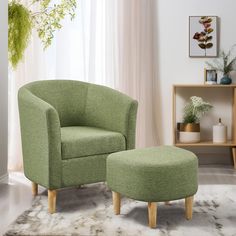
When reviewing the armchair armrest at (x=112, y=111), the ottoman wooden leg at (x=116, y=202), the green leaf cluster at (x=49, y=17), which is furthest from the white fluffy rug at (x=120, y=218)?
the green leaf cluster at (x=49, y=17)

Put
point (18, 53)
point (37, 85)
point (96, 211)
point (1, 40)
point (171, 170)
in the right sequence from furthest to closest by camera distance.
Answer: point (18, 53) → point (1, 40) → point (37, 85) → point (96, 211) → point (171, 170)

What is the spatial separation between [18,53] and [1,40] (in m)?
0.31

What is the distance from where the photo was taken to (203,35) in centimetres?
486

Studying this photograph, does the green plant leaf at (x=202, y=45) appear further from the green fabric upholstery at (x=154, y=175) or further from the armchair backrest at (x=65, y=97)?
the green fabric upholstery at (x=154, y=175)

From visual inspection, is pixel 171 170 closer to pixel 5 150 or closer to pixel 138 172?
pixel 138 172

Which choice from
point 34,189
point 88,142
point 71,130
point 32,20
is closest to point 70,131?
point 71,130

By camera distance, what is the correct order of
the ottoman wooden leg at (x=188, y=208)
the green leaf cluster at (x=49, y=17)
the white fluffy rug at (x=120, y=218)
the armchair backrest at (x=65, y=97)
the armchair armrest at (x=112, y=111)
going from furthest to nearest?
the green leaf cluster at (x=49, y=17), the armchair backrest at (x=65, y=97), the armchair armrest at (x=112, y=111), the ottoman wooden leg at (x=188, y=208), the white fluffy rug at (x=120, y=218)

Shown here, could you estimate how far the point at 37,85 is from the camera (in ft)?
12.2

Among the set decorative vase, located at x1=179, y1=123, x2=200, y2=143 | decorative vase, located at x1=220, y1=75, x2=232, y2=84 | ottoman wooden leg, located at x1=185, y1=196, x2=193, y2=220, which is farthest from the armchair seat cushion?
decorative vase, located at x1=220, y1=75, x2=232, y2=84

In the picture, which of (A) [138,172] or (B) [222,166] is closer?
(A) [138,172]

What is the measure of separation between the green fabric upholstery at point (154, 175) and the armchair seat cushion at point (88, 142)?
375mm

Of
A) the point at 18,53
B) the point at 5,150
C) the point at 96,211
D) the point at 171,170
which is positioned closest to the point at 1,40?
the point at 18,53

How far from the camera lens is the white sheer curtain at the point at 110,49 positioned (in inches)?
189

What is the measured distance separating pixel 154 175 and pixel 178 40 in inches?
95.3
